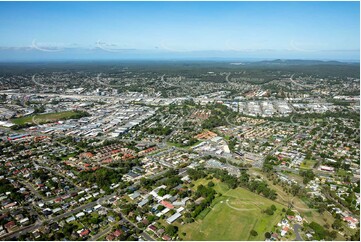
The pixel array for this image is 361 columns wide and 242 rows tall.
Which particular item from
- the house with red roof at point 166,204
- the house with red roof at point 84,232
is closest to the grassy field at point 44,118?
the house with red roof at point 166,204

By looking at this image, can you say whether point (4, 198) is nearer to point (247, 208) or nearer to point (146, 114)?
point (247, 208)

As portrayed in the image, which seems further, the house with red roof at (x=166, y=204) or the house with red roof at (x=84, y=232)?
the house with red roof at (x=166, y=204)

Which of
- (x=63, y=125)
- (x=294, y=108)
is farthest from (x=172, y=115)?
(x=294, y=108)

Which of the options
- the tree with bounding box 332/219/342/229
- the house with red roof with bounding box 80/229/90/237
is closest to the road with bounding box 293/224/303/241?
the tree with bounding box 332/219/342/229

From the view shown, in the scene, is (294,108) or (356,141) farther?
(294,108)

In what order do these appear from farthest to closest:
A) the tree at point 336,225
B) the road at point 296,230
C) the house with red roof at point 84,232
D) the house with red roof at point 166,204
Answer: the house with red roof at point 166,204 < the tree at point 336,225 < the house with red roof at point 84,232 < the road at point 296,230

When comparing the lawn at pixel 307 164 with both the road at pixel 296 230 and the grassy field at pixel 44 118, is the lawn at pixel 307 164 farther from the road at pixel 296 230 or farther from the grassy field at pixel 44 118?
the grassy field at pixel 44 118
